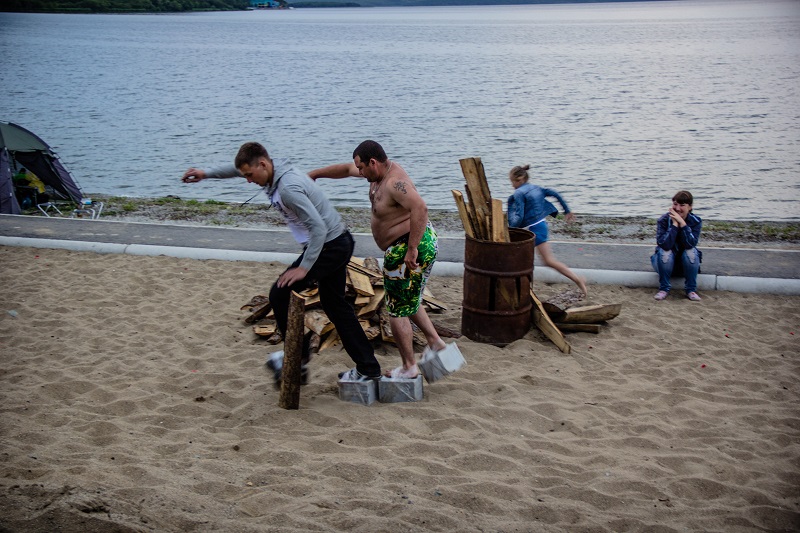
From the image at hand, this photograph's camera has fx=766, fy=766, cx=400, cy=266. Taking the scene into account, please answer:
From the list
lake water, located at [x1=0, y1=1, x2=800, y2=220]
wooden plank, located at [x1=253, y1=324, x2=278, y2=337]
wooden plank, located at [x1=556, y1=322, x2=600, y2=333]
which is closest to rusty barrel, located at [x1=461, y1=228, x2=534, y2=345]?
wooden plank, located at [x1=556, y1=322, x2=600, y2=333]

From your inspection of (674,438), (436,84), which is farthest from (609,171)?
(436,84)

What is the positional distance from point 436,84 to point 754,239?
1581 inches

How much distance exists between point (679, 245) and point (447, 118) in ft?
87.2

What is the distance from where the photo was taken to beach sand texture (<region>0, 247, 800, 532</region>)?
4.46m

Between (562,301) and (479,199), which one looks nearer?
(479,199)

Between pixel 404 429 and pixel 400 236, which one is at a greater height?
pixel 400 236

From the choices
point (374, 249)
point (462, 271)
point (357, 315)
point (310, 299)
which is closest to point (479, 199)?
point (357, 315)

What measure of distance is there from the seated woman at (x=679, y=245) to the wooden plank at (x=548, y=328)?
1755 millimetres

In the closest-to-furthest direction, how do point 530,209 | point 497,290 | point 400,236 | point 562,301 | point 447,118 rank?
point 400,236 < point 497,290 < point 562,301 < point 530,209 < point 447,118

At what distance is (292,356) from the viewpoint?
589 cm

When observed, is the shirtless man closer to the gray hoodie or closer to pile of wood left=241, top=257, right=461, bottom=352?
the gray hoodie

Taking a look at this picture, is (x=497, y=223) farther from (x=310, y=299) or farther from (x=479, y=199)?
(x=310, y=299)

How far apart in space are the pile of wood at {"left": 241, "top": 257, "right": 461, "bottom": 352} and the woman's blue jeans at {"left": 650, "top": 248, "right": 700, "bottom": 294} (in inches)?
103

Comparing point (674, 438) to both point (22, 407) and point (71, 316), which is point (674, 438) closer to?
point (22, 407)
